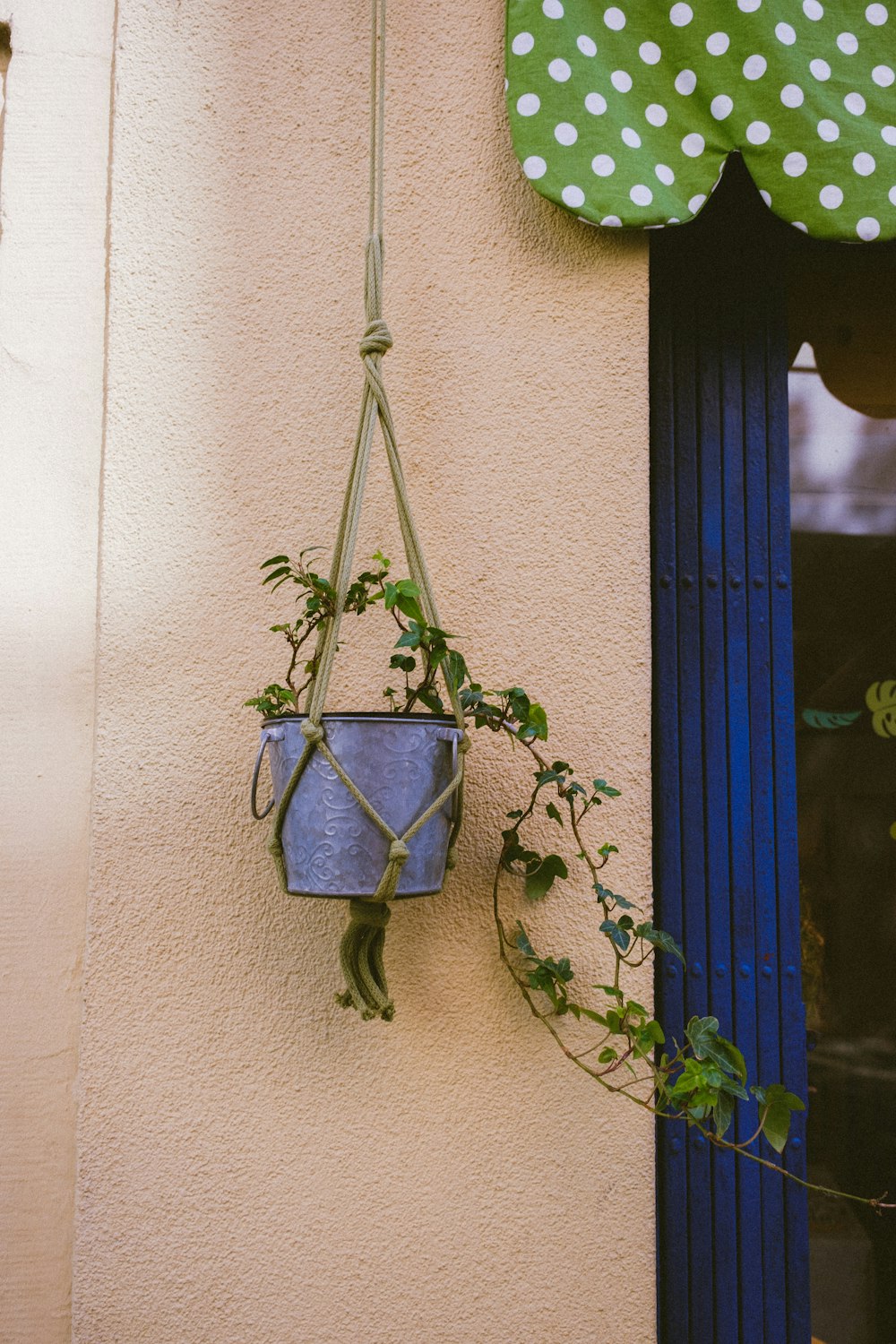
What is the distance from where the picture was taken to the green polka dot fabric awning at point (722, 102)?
1.54 metres

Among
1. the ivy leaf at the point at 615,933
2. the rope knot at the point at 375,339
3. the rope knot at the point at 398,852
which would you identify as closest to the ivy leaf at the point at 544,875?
the ivy leaf at the point at 615,933

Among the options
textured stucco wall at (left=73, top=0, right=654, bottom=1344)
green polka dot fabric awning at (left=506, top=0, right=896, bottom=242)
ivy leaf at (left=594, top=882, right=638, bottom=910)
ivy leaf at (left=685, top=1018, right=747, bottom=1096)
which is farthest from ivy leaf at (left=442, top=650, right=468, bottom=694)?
green polka dot fabric awning at (left=506, top=0, right=896, bottom=242)

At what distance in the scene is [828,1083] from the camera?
5.88 ft

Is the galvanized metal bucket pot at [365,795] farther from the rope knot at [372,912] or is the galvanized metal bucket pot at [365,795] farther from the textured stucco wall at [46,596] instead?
the textured stucco wall at [46,596]

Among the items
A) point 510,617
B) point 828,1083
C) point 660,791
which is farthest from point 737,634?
point 828,1083

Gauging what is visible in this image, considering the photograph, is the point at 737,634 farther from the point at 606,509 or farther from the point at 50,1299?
the point at 50,1299

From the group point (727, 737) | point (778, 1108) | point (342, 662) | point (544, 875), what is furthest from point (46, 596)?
point (778, 1108)

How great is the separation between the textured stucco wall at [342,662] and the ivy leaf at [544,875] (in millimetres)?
87

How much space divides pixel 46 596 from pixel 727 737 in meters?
1.31

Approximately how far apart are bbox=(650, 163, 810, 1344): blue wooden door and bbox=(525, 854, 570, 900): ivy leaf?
1.11 ft

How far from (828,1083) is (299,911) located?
117cm

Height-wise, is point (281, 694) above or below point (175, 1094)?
above

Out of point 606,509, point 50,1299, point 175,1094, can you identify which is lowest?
point 50,1299

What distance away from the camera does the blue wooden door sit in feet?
5.20
